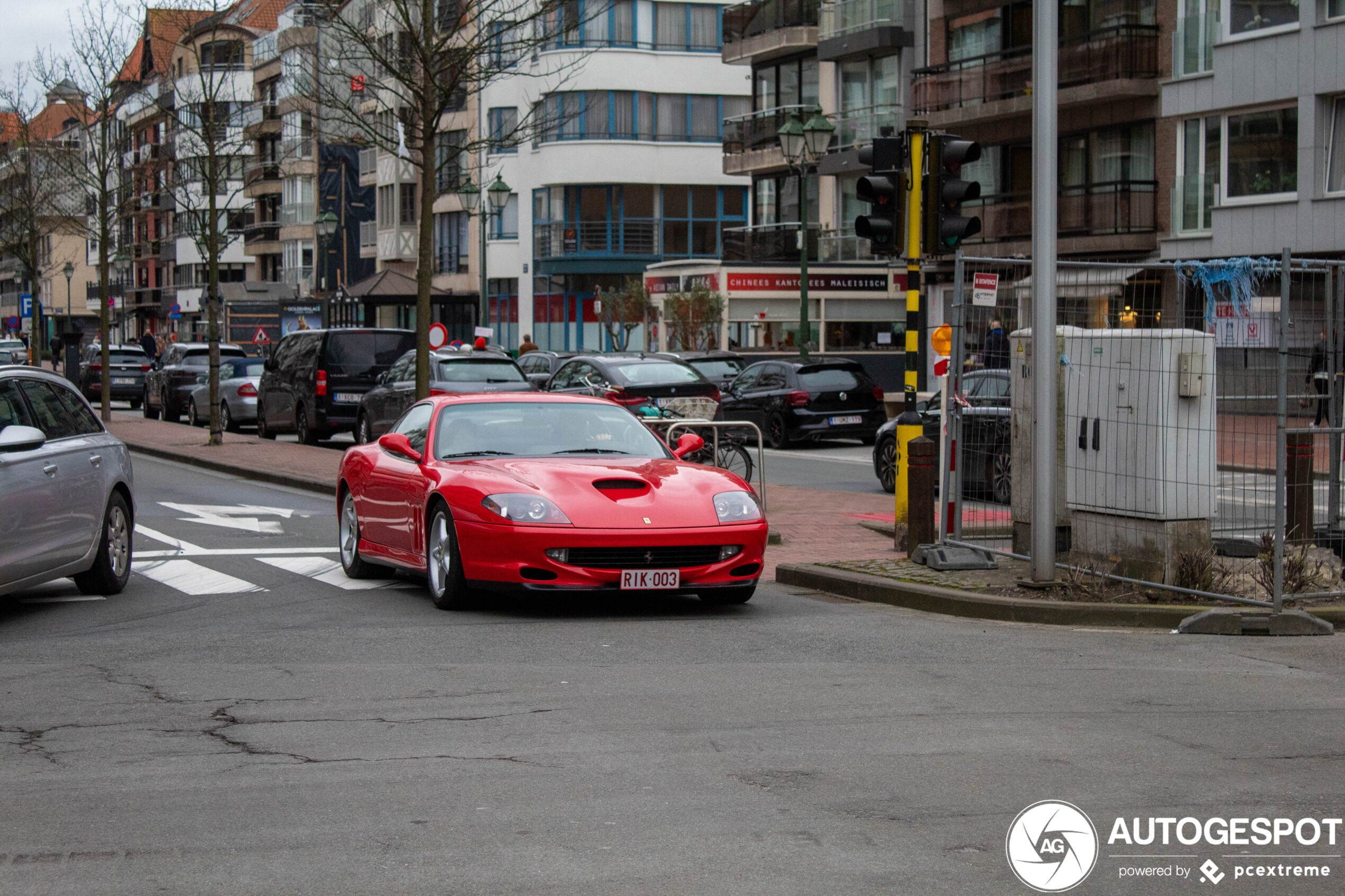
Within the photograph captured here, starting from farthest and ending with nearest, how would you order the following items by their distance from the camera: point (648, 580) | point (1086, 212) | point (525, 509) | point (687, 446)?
point (1086, 212), point (687, 446), point (648, 580), point (525, 509)

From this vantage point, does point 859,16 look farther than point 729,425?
Yes

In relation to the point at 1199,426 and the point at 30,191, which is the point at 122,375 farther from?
the point at 1199,426

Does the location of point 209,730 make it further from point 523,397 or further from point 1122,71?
point 1122,71

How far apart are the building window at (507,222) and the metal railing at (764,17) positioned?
15.0m

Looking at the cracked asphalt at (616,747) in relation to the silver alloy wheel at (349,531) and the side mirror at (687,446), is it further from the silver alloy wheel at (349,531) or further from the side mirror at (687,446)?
the silver alloy wheel at (349,531)

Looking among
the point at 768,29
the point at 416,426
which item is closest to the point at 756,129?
the point at 768,29

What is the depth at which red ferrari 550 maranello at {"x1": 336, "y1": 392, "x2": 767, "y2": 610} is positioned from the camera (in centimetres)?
1018

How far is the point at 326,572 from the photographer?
12961 mm

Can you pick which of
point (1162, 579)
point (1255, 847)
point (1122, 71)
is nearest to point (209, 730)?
point (1255, 847)

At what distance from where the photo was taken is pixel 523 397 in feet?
39.1

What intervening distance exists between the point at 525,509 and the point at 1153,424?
3876 millimetres

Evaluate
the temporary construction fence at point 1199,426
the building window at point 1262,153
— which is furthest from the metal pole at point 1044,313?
the building window at point 1262,153

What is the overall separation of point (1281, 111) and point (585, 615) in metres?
28.5

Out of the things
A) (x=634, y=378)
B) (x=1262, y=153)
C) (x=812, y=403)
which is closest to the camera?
(x=634, y=378)
